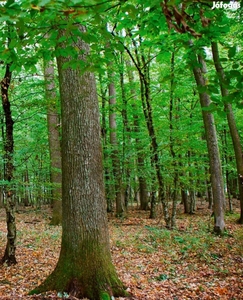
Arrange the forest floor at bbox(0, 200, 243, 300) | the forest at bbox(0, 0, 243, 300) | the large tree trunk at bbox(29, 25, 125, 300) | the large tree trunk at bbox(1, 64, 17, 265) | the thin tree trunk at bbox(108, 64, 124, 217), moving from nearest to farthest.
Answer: the forest at bbox(0, 0, 243, 300), the large tree trunk at bbox(29, 25, 125, 300), the forest floor at bbox(0, 200, 243, 300), the large tree trunk at bbox(1, 64, 17, 265), the thin tree trunk at bbox(108, 64, 124, 217)

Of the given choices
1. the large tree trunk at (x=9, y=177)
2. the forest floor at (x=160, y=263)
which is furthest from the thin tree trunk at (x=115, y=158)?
the large tree trunk at (x=9, y=177)

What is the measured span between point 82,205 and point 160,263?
3.20 meters

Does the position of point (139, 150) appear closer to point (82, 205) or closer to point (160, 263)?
point (160, 263)

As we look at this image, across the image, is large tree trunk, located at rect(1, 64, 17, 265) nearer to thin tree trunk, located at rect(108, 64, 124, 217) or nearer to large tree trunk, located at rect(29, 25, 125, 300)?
large tree trunk, located at rect(29, 25, 125, 300)

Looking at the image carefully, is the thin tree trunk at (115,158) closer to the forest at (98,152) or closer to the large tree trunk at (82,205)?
the forest at (98,152)

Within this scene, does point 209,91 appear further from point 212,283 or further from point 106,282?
point 212,283

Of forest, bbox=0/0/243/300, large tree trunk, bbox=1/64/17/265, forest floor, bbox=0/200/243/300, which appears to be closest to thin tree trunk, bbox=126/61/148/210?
forest, bbox=0/0/243/300

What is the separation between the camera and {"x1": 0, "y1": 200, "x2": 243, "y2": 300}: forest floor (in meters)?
4.81

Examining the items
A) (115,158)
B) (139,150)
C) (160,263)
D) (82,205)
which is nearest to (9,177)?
(82,205)

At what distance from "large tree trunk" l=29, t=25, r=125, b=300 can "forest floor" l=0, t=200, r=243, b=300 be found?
1.25 feet

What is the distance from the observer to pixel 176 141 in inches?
380

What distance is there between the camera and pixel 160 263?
6367mm

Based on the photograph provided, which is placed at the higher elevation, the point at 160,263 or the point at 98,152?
the point at 98,152

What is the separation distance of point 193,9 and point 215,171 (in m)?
7.41
